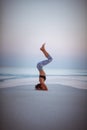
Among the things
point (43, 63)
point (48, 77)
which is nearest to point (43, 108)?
point (48, 77)

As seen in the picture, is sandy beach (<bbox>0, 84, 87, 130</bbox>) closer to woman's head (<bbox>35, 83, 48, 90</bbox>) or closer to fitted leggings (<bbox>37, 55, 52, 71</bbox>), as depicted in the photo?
woman's head (<bbox>35, 83, 48, 90</bbox>)

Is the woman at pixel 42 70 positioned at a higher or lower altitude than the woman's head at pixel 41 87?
higher

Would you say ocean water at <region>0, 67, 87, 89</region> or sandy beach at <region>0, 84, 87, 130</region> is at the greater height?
ocean water at <region>0, 67, 87, 89</region>

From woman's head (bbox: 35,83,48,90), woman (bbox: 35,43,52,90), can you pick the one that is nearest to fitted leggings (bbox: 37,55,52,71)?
woman (bbox: 35,43,52,90)

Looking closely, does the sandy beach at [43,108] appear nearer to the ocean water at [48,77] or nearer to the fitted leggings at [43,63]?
the ocean water at [48,77]

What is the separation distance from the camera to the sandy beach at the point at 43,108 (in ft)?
7.01

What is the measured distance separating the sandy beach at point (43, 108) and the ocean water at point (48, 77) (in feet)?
0.17

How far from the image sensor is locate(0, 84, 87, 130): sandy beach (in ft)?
7.01

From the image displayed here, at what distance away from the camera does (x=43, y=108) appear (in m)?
2.25

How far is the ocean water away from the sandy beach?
0.05 meters

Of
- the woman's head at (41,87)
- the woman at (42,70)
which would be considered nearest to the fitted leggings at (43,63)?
the woman at (42,70)

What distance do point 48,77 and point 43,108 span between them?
376 mm

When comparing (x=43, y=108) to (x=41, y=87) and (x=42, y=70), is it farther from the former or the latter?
(x=42, y=70)

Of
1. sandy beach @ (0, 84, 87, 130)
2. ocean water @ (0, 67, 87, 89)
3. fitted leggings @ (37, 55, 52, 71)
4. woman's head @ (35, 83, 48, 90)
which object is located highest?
fitted leggings @ (37, 55, 52, 71)
